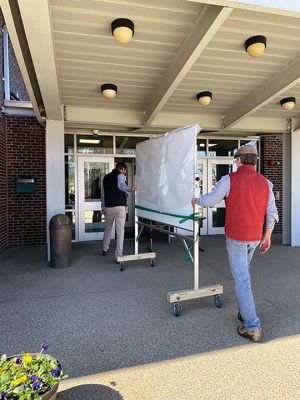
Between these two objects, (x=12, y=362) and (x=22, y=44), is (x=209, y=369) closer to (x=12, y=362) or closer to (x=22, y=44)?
(x=12, y=362)

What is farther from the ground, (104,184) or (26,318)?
(104,184)

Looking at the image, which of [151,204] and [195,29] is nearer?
[195,29]

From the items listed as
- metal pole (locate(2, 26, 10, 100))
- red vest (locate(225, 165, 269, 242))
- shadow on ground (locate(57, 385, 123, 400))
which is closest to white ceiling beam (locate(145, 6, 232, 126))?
red vest (locate(225, 165, 269, 242))

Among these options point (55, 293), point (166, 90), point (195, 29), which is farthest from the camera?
point (166, 90)

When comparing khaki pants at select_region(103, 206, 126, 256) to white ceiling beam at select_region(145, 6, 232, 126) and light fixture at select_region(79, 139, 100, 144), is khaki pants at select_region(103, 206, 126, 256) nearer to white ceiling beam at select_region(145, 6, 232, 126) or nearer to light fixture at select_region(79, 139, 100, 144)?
white ceiling beam at select_region(145, 6, 232, 126)

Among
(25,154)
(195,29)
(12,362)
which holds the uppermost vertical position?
(195,29)

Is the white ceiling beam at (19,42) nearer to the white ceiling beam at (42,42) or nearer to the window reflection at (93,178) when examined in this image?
the white ceiling beam at (42,42)

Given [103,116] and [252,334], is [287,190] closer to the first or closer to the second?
[103,116]

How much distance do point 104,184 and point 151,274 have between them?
2.00m

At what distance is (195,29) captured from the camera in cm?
410

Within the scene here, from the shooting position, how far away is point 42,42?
3674 mm

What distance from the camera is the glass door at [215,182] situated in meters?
9.70

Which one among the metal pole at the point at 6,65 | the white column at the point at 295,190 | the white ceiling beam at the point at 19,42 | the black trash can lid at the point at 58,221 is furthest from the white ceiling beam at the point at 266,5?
the metal pole at the point at 6,65

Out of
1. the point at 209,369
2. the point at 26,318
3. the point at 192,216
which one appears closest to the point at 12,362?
the point at 209,369
